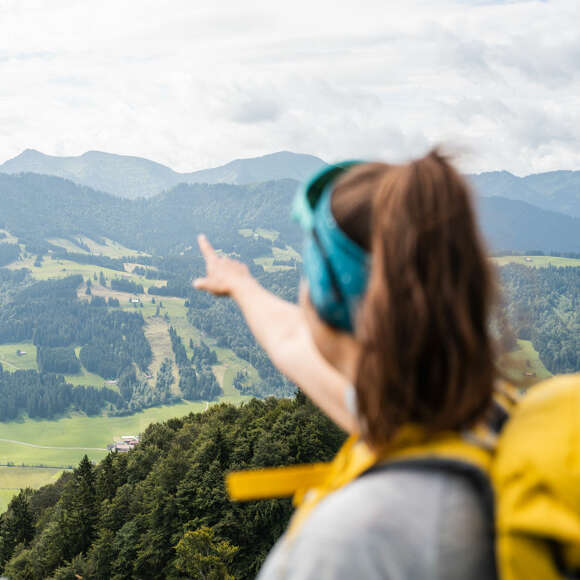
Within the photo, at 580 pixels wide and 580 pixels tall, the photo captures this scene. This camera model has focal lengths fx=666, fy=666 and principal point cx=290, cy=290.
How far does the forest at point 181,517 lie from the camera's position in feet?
169

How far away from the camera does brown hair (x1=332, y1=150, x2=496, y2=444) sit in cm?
171

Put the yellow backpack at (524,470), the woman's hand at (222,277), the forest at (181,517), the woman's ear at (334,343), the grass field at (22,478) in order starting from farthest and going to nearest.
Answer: the grass field at (22,478)
the forest at (181,517)
the woman's hand at (222,277)
the woman's ear at (334,343)
the yellow backpack at (524,470)

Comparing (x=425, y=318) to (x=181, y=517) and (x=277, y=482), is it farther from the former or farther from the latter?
(x=181, y=517)

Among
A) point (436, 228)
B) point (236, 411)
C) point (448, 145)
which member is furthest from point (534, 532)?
point (236, 411)

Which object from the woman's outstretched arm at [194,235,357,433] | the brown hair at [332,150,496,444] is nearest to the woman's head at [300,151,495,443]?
the brown hair at [332,150,496,444]

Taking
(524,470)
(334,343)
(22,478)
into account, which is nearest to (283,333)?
(334,343)

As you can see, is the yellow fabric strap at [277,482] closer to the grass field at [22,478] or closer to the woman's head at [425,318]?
the woman's head at [425,318]

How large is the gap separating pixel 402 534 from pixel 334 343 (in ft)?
2.06

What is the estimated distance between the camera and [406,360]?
1.71 meters

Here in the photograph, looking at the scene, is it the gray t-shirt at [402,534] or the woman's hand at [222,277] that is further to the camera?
the woman's hand at [222,277]

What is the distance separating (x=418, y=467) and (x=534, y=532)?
314 millimetres

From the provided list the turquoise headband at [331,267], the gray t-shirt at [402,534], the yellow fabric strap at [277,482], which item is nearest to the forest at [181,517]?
the yellow fabric strap at [277,482]

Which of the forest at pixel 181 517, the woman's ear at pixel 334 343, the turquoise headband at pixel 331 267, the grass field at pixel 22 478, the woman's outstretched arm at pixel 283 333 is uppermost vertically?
the turquoise headband at pixel 331 267

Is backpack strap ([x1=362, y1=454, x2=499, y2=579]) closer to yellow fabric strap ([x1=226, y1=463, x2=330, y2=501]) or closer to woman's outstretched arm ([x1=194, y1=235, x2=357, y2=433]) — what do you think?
yellow fabric strap ([x1=226, y1=463, x2=330, y2=501])
